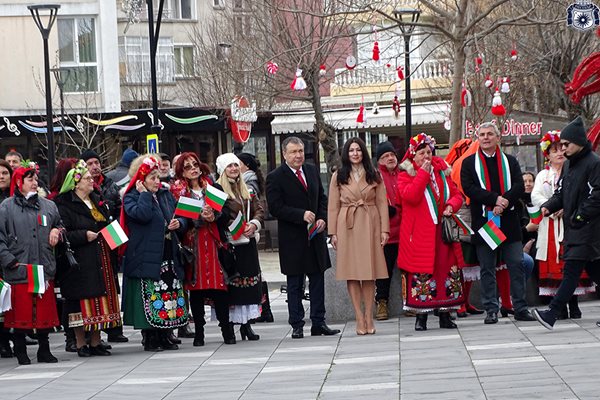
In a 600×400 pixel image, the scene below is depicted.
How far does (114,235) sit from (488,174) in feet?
12.5

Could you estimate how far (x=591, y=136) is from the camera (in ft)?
50.6

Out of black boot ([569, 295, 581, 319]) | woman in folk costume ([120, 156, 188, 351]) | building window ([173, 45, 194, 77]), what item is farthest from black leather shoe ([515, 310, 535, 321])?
building window ([173, 45, 194, 77])

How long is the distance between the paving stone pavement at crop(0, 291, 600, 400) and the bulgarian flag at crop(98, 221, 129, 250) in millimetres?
1101

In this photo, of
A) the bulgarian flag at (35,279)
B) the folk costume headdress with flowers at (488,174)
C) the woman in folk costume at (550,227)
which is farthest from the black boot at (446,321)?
the bulgarian flag at (35,279)

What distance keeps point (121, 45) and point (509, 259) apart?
4875 cm

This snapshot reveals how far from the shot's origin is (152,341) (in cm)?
1362

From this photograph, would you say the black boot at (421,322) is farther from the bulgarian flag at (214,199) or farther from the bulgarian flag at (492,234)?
the bulgarian flag at (214,199)

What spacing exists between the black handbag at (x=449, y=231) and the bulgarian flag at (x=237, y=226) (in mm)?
2008

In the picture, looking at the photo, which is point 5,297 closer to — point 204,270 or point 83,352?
point 83,352

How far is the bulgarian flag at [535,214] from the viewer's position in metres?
15.0

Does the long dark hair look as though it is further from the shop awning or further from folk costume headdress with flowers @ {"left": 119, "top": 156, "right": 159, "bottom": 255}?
the shop awning

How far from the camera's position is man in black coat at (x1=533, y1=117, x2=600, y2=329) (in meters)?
12.7

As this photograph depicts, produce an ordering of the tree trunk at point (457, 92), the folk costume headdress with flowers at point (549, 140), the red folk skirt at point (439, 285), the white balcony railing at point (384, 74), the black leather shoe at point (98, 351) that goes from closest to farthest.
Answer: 1. the black leather shoe at point (98, 351)
2. the red folk skirt at point (439, 285)
3. the folk costume headdress with flowers at point (549, 140)
4. the tree trunk at point (457, 92)
5. the white balcony railing at point (384, 74)

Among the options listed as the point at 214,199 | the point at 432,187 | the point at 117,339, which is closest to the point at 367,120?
the point at 117,339
